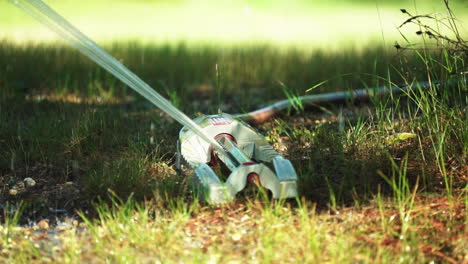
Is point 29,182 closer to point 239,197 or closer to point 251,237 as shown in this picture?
point 239,197

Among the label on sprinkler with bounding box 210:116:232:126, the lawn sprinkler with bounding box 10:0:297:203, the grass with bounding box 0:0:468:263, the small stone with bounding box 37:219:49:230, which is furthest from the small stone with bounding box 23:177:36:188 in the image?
the label on sprinkler with bounding box 210:116:232:126

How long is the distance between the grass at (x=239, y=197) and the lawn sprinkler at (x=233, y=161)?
2.5 inches

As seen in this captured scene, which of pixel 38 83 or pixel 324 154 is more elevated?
pixel 38 83

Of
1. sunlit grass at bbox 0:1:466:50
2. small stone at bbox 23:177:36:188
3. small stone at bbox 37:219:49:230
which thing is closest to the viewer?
small stone at bbox 37:219:49:230

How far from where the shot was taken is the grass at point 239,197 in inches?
81.2

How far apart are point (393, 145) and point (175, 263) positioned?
49.2 inches

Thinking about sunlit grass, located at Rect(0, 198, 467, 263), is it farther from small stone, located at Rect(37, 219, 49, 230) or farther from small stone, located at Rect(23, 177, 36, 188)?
small stone, located at Rect(23, 177, 36, 188)

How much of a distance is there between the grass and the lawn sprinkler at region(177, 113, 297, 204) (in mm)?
63

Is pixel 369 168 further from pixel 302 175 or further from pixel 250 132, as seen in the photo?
pixel 250 132

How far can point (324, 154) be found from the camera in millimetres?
2865

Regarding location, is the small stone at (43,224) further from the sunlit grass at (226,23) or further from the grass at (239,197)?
the sunlit grass at (226,23)

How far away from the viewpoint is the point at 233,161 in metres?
2.61

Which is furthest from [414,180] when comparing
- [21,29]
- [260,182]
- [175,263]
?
[21,29]

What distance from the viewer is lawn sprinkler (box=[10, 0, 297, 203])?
2385 mm
